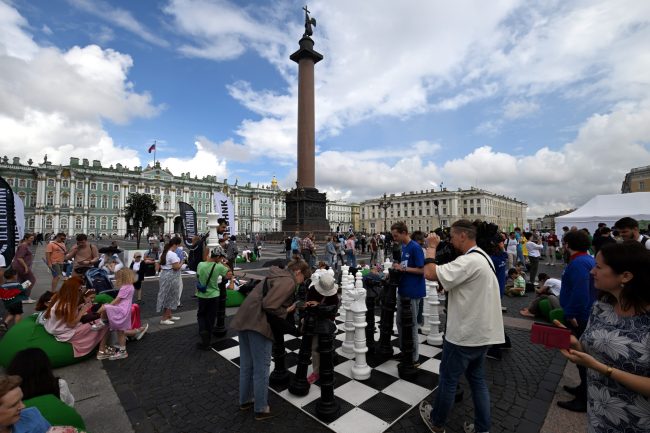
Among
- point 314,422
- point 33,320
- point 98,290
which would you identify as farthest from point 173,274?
point 314,422

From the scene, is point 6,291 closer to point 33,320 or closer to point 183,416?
point 33,320

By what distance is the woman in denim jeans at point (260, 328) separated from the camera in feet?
10.4

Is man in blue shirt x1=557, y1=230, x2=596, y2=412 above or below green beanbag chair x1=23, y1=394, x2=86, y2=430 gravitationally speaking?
above

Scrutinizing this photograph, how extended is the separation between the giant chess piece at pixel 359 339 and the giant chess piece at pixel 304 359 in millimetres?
738

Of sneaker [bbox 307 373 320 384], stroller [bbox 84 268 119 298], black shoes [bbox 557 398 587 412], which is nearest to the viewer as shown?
black shoes [bbox 557 398 587 412]

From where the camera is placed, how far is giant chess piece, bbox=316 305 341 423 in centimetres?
321

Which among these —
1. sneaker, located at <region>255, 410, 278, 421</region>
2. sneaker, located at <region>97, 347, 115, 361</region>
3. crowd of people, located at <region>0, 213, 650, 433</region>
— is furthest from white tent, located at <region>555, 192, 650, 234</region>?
sneaker, located at <region>97, 347, 115, 361</region>

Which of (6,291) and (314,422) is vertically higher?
(6,291)

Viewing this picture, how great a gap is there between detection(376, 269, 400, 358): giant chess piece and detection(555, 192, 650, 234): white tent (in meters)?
20.8

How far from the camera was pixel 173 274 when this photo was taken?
22.4 feet

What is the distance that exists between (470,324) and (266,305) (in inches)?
79.2

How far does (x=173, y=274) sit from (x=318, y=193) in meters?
24.6

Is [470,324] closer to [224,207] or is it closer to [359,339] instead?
[359,339]

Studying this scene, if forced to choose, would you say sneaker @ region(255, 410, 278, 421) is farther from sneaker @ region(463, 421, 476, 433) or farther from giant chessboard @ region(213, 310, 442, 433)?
sneaker @ region(463, 421, 476, 433)
